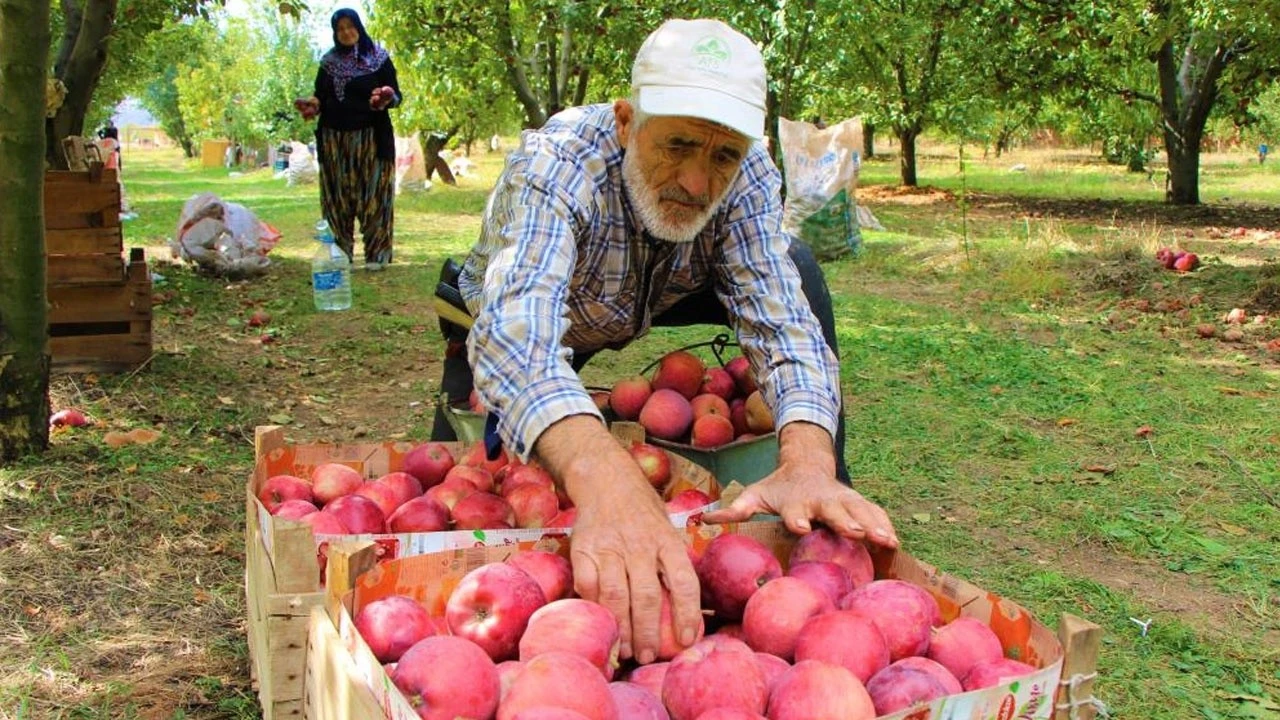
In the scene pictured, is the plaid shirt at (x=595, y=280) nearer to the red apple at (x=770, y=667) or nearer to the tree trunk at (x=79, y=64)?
the red apple at (x=770, y=667)

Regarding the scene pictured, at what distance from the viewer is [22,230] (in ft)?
13.7

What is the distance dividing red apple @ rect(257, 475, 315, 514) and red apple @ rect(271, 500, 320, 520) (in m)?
0.11

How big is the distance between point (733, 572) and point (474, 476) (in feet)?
3.32

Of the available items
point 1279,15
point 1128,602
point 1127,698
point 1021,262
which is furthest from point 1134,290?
point 1127,698

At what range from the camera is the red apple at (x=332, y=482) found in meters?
2.70

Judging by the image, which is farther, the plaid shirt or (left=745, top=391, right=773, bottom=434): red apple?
(left=745, top=391, right=773, bottom=434): red apple

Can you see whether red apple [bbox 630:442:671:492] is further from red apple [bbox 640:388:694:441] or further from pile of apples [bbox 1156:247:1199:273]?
pile of apples [bbox 1156:247:1199:273]

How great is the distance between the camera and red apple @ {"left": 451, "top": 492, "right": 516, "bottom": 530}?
2561 millimetres

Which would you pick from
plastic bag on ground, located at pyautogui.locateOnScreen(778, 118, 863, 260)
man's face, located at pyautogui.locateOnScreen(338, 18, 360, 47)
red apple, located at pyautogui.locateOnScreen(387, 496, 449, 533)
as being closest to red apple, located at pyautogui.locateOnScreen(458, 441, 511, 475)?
red apple, located at pyautogui.locateOnScreen(387, 496, 449, 533)

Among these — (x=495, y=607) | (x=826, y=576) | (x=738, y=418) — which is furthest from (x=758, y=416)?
(x=495, y=607)

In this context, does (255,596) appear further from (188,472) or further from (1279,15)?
(1279,15)

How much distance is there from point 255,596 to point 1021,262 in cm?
863

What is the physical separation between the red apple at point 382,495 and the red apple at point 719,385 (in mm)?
1437

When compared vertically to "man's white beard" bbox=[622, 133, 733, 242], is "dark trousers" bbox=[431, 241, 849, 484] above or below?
below
